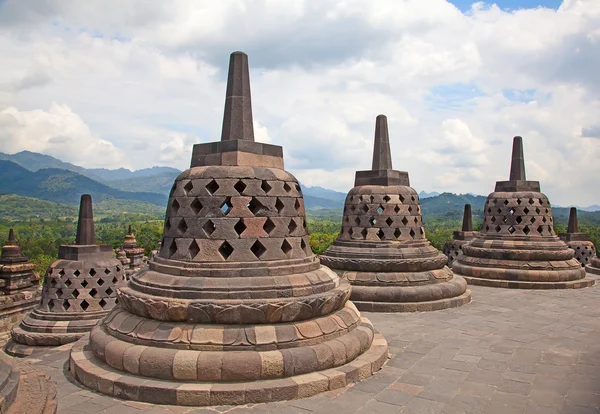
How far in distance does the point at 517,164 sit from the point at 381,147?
564cm

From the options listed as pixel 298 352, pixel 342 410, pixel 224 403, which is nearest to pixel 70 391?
pixel 224 403

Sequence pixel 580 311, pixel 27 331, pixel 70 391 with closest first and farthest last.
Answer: pixel 70 391
pixel 27 331
pixel 580 311

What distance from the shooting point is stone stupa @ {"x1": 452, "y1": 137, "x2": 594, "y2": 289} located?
14.0 metres

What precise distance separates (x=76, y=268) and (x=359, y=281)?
6184 millimetres

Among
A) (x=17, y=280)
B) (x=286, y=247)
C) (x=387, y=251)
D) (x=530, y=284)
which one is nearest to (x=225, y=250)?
(x=286, y=247)

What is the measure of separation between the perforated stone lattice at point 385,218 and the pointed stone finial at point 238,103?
5.60m

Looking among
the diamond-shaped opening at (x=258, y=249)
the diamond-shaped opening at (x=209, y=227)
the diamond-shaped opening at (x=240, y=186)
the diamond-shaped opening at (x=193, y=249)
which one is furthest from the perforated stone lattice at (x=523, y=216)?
the diamond-shaped opening at (x=193, y=249)

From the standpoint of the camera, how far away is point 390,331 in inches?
343

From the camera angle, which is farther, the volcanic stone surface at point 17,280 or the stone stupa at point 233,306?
the volcanic stone surface at point 17,280

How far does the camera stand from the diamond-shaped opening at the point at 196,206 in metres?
6.49

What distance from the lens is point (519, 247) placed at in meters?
14.4

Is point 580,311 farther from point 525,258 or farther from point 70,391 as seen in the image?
point 70,391

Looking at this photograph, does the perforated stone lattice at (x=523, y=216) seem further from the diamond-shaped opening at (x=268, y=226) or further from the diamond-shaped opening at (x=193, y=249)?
the diamond-shaped opening at (x=193, y=249)

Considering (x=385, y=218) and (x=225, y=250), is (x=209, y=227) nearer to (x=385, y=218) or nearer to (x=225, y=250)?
(x=225, y=250)
